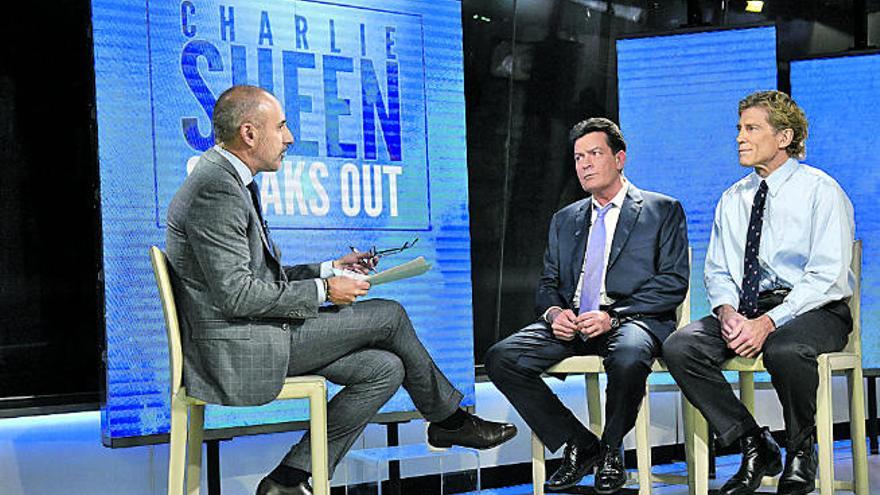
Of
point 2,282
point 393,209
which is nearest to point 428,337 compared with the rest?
point 393,209

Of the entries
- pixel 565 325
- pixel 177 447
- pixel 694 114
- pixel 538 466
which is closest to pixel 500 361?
pixel 565 325

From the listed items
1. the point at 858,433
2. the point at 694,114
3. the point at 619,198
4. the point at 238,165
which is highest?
the point at 694,114

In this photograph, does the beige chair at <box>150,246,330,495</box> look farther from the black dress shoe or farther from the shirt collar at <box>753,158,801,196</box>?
the shirt collar at <box>753,158,801,196</box>

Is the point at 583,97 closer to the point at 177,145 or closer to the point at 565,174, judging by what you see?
the point at 565,174

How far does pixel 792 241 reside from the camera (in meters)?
4.11

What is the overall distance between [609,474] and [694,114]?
75.7 inches

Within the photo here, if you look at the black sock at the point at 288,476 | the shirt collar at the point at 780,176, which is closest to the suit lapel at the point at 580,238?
the shirt collar at the point at 780,176

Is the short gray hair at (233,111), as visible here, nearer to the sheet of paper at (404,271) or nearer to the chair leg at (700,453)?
the sheet of paper at (404,271)

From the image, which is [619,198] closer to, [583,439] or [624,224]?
[624,224]

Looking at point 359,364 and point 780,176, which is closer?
point 359,364

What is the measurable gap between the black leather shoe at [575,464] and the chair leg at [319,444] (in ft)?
3.21

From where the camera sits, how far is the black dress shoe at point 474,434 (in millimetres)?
3715

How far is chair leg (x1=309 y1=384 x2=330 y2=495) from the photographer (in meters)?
3.35

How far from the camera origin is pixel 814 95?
5.75 m
